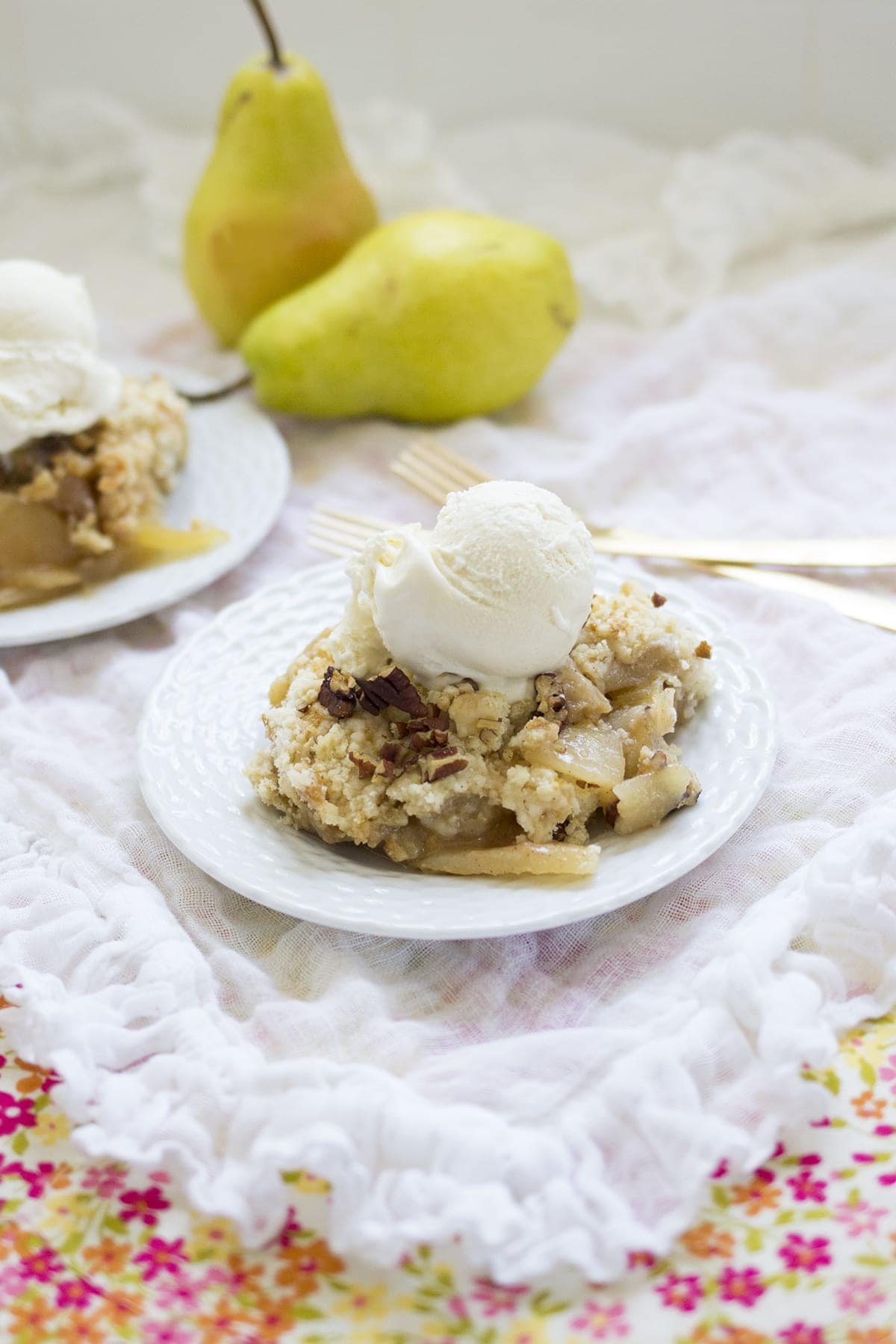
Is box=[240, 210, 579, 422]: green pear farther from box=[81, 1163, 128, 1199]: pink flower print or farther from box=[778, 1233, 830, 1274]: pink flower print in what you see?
box=[778, 1233, 830, 1274]: pink flower print

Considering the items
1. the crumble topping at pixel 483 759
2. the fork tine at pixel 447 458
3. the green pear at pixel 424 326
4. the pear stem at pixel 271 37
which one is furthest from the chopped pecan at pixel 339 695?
the pear stem at pixel 271 37

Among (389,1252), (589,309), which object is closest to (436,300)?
(589,309)

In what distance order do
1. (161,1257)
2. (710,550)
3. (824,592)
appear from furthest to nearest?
(710,550) < (824,592) < (161,1257)

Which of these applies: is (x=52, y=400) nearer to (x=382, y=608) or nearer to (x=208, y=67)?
(x=382, y=608)

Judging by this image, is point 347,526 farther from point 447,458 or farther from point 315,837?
point 315,837

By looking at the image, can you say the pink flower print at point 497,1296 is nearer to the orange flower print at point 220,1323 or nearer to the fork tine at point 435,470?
the orange flower print at point 220,1323

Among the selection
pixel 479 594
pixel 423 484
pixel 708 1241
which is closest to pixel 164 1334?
pixel 708 1241
